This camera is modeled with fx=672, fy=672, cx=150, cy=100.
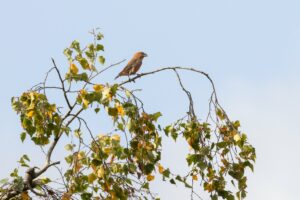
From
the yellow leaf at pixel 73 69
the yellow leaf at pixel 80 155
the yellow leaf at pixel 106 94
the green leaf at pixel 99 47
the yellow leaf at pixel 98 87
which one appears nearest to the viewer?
the yellow leaf at pixel 106 94

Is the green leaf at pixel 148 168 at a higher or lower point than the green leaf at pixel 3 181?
higher

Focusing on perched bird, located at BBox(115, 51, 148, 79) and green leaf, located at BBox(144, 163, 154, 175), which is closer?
green leaf, located at BBox(144, 163, 154, 175)

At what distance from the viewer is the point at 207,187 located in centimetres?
574

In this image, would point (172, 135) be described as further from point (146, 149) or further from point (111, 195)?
point (111, 195)

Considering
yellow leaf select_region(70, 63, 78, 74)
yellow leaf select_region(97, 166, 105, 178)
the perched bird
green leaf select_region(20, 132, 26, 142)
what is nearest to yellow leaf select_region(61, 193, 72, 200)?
yellow leaf select_region(97, 166, 105, 178)

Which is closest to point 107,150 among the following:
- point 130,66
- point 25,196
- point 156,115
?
point 156,115

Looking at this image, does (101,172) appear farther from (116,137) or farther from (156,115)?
(156,115)

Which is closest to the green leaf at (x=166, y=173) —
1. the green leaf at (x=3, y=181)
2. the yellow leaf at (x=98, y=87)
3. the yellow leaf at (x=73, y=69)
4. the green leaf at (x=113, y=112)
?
the green leaf at (x=113, y=112)

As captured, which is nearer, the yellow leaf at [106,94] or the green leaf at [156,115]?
the yellow leaf at [106,94]

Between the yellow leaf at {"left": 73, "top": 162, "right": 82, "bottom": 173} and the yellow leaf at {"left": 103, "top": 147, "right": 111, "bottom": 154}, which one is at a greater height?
the yellow leaf at {"left": 103, "top": 147, "right": 111, "bottom": 154}

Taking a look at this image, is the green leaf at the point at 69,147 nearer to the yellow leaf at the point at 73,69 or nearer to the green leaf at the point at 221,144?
the yellow leaf at the point at 73,69

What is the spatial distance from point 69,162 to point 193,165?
3.50 feet

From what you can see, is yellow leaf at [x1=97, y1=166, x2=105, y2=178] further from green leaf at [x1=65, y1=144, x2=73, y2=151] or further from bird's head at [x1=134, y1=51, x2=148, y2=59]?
bird's head at [x1=134, y1=51, x2=148, y2=59]

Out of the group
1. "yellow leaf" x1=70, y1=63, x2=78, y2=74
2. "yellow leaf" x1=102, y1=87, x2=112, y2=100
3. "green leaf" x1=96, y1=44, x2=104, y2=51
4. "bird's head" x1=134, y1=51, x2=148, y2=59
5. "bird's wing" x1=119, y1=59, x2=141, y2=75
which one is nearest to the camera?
"yellow leaf" x1=102, y1=87, x2=112, y2=100
